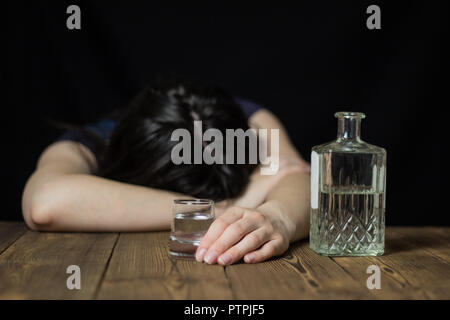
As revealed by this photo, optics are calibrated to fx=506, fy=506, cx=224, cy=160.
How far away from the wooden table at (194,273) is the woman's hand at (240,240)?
0.06 ft

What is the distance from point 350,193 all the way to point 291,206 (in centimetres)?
18

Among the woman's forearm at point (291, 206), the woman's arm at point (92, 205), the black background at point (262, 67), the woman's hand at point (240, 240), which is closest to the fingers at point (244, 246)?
the woman's hand at point (240, 240)

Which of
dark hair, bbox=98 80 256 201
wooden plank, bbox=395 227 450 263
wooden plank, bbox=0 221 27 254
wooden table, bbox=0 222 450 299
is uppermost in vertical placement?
dark hair, bbox=98 80 256 201

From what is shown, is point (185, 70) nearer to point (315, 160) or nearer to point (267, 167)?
point (267, 167)

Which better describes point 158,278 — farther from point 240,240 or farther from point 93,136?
point 93,136

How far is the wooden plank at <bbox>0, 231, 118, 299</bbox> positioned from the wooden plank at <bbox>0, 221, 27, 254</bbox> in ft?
0.05

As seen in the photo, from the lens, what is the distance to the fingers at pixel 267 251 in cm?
94

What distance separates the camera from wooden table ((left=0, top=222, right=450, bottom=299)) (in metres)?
0.77

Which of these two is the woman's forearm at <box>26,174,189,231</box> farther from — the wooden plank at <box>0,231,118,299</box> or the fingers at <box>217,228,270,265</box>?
the fingers at <box>217,228,270,265</box>

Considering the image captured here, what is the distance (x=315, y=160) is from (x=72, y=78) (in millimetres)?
1420

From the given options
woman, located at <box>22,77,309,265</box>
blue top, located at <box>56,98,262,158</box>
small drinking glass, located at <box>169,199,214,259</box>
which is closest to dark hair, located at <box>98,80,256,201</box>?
woman, located at <box>22,77,309,265</box>

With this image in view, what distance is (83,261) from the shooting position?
3.12ft

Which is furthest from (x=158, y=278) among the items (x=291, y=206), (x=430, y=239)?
(x=430, y=239)
